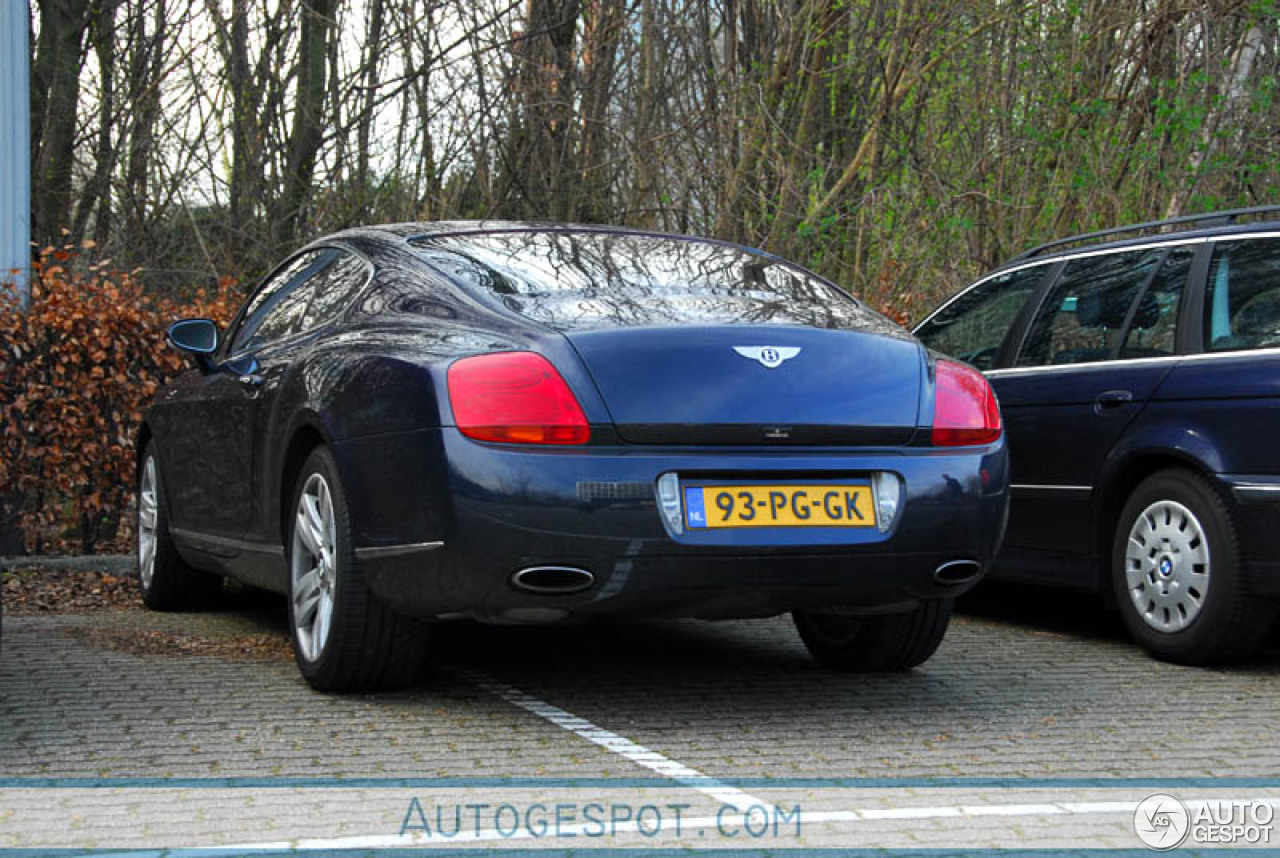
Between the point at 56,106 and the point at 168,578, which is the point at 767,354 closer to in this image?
the point at 168,578

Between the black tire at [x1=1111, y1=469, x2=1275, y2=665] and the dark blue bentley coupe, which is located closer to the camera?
the dark blue bentley coupe

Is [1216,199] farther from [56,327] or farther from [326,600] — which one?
[326,600]

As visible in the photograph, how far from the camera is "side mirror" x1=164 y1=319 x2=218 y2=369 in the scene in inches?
273

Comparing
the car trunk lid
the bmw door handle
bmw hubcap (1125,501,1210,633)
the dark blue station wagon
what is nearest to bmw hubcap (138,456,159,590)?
the car trunk lid

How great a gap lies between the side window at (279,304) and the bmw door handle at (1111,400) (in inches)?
121

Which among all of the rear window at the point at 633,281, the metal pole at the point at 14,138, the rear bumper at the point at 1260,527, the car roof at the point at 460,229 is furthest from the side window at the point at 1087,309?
the metal pole at the point at 14,138

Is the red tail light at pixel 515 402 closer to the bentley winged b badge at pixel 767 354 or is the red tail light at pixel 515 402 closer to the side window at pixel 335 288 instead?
the bentley winged b badge at pixel 767 354

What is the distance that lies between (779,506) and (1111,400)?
2.52 metres

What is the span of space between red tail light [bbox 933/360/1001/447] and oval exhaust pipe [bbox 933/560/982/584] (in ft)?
1.18

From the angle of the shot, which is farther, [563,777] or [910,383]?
[910,383]

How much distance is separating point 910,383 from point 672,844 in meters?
2.02

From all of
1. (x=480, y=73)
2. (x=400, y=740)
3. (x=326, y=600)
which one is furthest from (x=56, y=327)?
(x=480, y=73)

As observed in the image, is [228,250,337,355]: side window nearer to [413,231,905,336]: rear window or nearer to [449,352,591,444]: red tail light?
[413,231,905,336]: rear window

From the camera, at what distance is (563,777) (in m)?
4.56
